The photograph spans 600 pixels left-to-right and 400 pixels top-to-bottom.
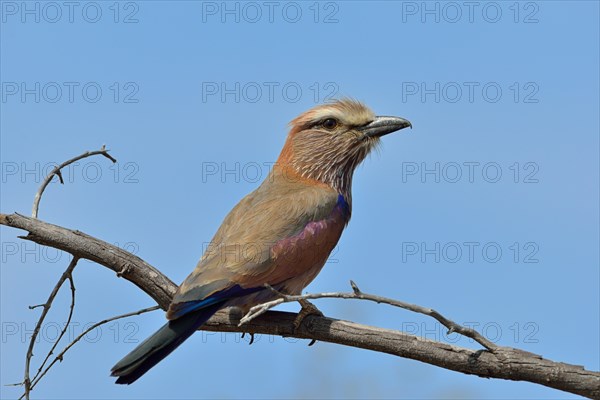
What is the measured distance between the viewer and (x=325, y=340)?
5.16 m

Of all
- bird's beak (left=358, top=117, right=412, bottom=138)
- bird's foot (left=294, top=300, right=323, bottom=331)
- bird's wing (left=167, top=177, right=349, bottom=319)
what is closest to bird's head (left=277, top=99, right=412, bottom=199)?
bird's beak (left=358, top=117, right=412, bottom=138)

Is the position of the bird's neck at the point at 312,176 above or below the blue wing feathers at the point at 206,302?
above

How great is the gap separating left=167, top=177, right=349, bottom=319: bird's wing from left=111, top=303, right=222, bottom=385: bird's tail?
76 mm

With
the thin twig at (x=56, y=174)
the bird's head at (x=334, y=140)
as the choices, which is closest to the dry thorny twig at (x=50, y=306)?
the thin twig at (x=56, y=174)

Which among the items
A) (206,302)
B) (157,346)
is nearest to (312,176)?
(206,302)

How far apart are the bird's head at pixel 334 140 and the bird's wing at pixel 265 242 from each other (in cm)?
34

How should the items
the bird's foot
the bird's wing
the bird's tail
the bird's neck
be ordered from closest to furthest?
the bird's tail → the bird's wing → the bird's foot → the bird's neck

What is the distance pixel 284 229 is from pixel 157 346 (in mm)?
1226

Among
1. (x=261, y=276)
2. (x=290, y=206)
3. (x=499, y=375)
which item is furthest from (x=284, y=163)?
(x=499, y=375)

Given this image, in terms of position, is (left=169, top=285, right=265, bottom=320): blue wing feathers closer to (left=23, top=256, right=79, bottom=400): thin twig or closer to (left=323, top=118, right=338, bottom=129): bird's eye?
(left=23, top=256, right=79, bottom=400): thin twig

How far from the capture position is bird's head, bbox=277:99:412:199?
21.9ft

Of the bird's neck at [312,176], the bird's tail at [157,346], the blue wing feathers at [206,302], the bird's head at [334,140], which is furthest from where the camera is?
the bird's head at [334,140]

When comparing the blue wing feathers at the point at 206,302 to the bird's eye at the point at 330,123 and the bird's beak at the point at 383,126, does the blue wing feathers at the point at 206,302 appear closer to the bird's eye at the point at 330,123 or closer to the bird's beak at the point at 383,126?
the bird's eye at the point at 330,123

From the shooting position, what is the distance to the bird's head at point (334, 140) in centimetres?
668
